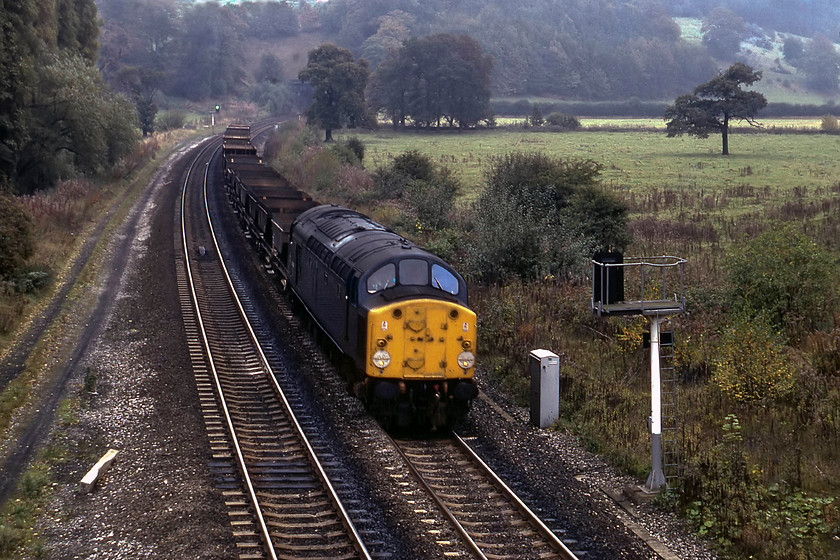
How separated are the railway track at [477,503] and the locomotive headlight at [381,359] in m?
1.42

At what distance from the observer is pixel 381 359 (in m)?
14.9

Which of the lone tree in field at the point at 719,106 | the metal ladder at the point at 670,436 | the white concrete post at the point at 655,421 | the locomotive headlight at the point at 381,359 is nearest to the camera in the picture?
the white concrete post at the point at 655,421

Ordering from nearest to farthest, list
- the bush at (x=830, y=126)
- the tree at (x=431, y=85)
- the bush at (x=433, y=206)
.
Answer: the bush at (x=433, y=206) < the bush at (x=830, y=126) < the tree at (x=431, y=85)

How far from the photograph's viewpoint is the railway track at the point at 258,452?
37.1ft

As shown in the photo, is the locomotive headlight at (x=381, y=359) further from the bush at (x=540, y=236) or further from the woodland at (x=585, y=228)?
the bush at (x=540, y=236)

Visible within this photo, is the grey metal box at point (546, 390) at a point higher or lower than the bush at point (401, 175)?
lower

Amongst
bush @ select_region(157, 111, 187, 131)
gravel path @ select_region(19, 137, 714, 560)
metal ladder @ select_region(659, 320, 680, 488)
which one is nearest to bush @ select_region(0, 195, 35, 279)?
gravel path @ select_region(19, 137, 714, 560)

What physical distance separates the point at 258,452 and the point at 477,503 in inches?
167

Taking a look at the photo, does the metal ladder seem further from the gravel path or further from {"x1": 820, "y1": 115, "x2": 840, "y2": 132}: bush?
{"x1": 820, "y1": 115, "x2": 840, "y2": 132}: bush

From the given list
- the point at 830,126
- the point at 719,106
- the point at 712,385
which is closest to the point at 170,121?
the point at 719,106

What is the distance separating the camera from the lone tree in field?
73.1 metres

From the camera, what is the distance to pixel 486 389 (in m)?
18.2

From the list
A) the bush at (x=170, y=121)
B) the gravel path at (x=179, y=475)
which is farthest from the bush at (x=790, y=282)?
the bush at (x=170, y=121)

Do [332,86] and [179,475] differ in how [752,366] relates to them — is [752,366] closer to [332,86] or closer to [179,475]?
[179,475]
